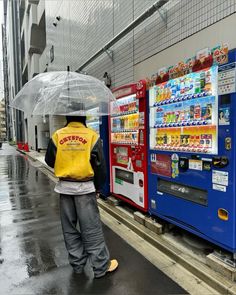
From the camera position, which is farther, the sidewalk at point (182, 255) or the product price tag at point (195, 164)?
the product price tag at point (195, 164)

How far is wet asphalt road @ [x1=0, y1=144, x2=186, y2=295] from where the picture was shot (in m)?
2.93

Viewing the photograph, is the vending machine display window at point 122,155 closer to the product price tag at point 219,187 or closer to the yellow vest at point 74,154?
the yellow vest at point 74,154

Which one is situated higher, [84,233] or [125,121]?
[125,121]

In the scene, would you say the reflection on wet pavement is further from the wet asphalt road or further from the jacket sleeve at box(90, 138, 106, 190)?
the jacket sleeve at box(90, 138, 106, 190)

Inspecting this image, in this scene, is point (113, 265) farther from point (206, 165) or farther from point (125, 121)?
point (125, 121)

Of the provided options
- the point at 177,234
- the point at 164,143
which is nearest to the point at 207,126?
the point at 164,143

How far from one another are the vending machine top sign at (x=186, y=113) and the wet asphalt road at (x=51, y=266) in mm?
1605

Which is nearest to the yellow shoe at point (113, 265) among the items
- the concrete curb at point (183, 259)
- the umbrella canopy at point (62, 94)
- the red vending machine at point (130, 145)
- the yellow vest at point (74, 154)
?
the concrete curb at point (183, 259)

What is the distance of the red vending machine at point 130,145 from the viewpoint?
4602 mm

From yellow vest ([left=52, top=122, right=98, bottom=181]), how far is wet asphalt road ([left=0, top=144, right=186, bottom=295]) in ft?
3.94

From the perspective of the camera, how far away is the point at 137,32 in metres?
6.41

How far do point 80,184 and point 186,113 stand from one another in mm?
1665

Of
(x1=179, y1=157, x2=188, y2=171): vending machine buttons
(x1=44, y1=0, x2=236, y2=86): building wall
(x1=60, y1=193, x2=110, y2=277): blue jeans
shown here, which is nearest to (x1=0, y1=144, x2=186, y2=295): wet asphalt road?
(x1=60, y1=193, x2=110, y2=277): blue jeans

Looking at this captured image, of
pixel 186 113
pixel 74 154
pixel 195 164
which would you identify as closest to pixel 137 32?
pixel 186 113
